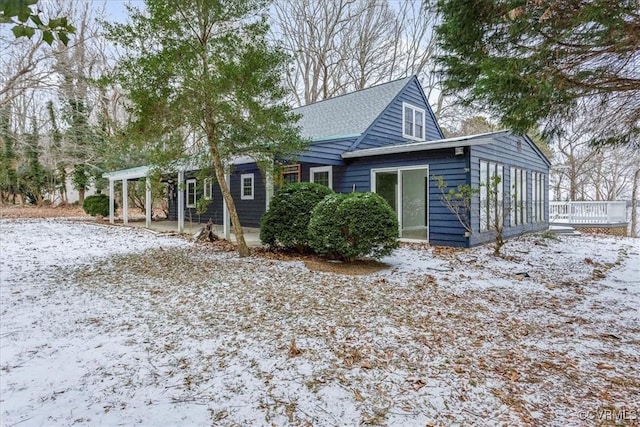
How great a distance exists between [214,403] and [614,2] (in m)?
4.77

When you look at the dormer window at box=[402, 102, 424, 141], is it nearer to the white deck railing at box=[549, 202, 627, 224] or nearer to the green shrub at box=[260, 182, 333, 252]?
the green shrub at box=[260, 182, 333, 252]

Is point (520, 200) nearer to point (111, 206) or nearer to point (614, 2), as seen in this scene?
point (614, 2)

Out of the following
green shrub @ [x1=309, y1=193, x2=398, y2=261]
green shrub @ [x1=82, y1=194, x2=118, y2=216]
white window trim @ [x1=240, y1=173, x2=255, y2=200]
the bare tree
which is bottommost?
green shrub @ [x1=309, y1=193, x2=398, y2=261]

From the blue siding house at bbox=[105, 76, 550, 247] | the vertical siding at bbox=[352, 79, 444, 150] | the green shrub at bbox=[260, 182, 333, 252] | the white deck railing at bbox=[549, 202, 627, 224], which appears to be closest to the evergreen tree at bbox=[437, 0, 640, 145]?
the blue siding house at bbox=[105, 76, 550, 247]

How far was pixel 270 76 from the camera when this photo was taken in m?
6.99

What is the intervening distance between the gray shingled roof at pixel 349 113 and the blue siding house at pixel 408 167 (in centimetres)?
4

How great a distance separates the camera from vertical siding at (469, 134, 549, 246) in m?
8.73

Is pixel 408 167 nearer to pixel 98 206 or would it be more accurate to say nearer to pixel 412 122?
pixel 412 122

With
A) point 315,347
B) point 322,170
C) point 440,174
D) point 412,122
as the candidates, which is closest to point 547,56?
point 315,347

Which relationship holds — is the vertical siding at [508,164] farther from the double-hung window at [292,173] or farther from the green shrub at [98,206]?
the green shrub at [98,206]

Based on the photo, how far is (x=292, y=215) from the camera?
24.9 ft

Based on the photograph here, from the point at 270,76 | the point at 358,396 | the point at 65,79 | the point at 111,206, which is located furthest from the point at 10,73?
the point at 358,396

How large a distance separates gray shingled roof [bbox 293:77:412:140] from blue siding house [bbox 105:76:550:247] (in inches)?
1.6

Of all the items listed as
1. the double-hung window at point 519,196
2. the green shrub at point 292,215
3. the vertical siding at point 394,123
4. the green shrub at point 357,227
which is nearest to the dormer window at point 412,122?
the vertical siding at point 394,123
